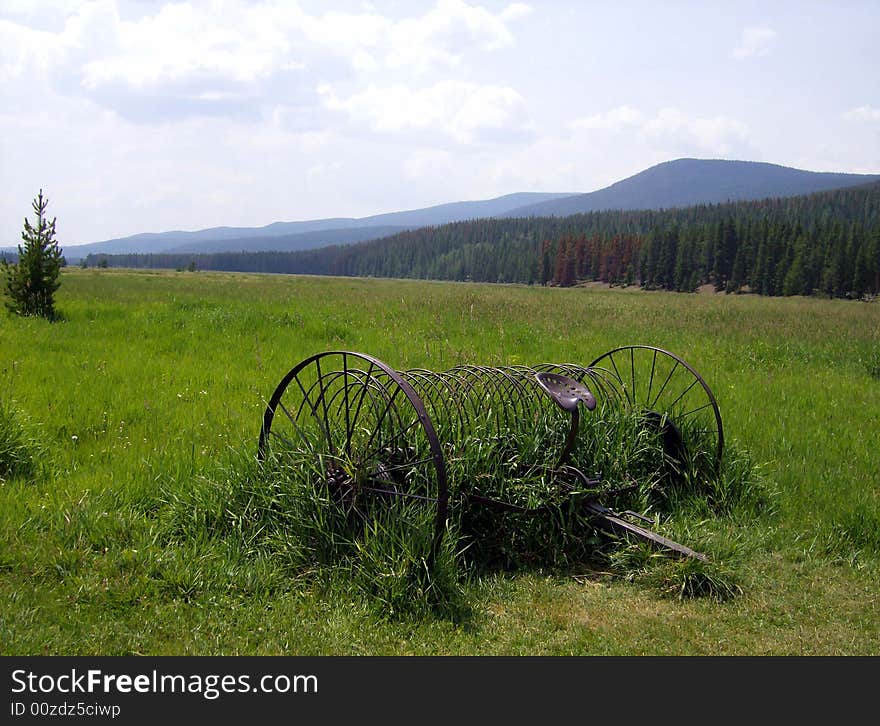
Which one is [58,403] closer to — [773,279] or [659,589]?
[659,589]

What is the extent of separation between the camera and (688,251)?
98.0 m

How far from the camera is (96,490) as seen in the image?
623 cm

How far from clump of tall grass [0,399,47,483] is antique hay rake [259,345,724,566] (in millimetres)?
2308

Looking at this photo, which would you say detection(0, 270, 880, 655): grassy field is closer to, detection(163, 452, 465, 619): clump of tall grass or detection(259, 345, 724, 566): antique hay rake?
detection(163, 452, 465, 619): clump of tall grass

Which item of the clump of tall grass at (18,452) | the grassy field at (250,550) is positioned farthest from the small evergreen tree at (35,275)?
the clump of tall grass at (18,452)

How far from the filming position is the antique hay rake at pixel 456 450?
559 centimetres

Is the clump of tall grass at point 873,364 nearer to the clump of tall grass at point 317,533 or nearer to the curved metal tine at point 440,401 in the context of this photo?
the curved metal tine at point 440,401

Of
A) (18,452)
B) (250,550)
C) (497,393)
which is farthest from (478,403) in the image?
(18,452)

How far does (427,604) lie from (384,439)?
175 centimetres

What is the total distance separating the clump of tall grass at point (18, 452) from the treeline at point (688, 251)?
81.4 m

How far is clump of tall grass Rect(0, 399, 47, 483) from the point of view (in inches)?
261

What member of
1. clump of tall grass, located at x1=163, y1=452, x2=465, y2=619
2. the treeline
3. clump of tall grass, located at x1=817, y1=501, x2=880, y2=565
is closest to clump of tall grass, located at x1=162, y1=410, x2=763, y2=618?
clump of tall grass, located at x1=163, y1=452, x2=465, y2=619

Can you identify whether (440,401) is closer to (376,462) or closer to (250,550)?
(376,462)

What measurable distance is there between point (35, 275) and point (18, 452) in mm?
11340
